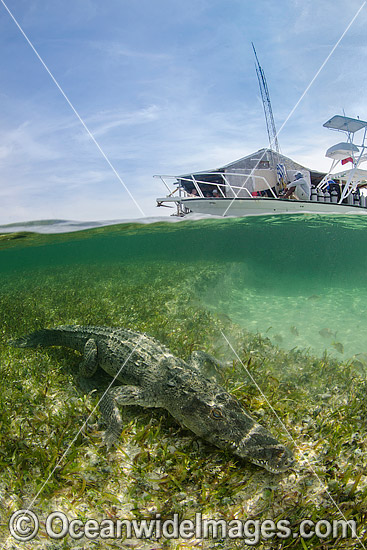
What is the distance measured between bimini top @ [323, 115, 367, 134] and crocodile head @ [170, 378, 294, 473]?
17.2 m

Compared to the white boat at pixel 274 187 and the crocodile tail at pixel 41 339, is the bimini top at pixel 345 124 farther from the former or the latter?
the crocodile tail at pixel 41 339

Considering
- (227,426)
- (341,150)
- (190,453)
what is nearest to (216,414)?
(227,426)

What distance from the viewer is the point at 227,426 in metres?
2.86

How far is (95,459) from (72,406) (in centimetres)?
70

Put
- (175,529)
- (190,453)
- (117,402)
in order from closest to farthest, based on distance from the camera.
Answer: (175,529) → (190,453) → (117,402)

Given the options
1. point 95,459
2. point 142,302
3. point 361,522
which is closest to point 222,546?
point 361,522

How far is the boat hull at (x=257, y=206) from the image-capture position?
16953 mm

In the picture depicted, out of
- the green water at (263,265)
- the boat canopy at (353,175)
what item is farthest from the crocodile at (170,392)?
the boat canopy at (353,175)

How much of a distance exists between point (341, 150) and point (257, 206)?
16.3ft

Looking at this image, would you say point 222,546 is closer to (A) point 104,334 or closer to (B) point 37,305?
(A) point 104,334

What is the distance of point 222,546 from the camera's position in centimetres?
233

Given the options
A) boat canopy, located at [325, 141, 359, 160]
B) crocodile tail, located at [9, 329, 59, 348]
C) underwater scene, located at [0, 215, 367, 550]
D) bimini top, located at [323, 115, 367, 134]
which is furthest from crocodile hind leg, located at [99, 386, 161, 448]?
bimini top, located at [323, 115, 367, 134]

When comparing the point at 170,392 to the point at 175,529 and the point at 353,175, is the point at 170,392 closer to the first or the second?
the point at 175,529

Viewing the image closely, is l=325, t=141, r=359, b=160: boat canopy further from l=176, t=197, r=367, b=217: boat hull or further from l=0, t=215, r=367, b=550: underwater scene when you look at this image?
l=0, t=215, r=367, b=550: underwater scene
